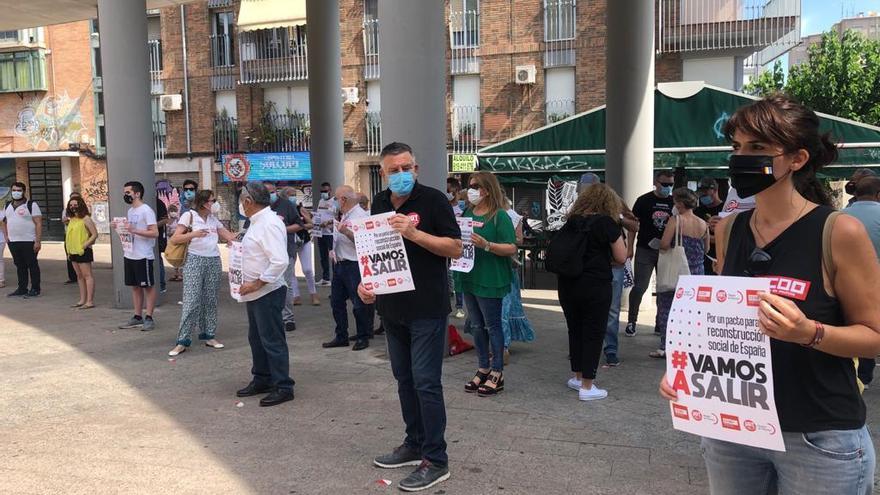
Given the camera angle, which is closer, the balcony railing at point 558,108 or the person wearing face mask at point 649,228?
the person wearing face mask at point 649,228

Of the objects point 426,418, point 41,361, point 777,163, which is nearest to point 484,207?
point 426,418

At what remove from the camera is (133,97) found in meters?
11.2

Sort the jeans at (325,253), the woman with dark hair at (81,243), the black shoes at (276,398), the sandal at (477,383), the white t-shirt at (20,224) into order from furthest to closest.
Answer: the jeans at (325,253) → the white t-shirt at (20,224) → the woman with dark hair at (81,243) → the sandal at (477,383) → the black shoes at (276,398)

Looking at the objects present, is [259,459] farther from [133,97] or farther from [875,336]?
[133,97]

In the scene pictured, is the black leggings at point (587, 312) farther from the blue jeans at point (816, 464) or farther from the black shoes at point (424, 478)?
the blue jeans at point (816, 464)

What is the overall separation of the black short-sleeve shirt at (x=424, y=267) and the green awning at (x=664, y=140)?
23.8 feet

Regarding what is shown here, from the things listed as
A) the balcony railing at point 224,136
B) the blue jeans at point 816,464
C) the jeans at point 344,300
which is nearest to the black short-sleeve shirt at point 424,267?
the blue jeans at point 816,464

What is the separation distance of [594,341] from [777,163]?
3.98 metres

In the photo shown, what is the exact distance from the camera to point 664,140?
11.7m

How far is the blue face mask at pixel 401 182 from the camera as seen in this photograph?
174 inches

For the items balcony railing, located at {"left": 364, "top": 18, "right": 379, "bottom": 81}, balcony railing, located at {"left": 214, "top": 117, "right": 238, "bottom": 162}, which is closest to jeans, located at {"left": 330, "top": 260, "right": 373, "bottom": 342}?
balcony railing, located at {"left": 364, "top": 18, "right": 379, "bottom": 81}

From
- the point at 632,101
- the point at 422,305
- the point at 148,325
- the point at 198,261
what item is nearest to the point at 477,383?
the point at 422,305

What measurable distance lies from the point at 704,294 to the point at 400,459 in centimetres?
290

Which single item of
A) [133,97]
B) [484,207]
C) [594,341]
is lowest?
[594,341]
